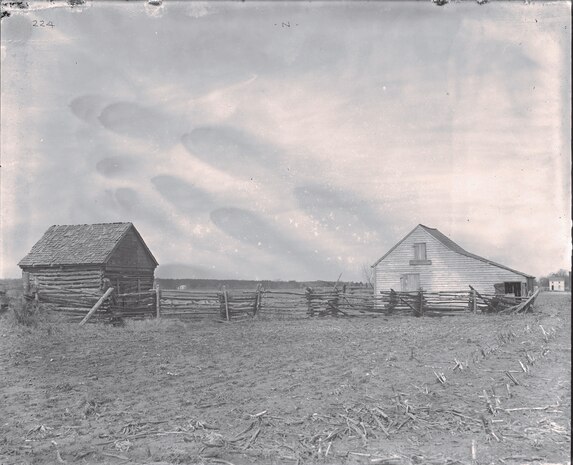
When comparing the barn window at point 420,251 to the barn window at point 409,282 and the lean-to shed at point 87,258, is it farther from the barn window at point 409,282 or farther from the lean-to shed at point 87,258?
the lean-to shed at point 87,258

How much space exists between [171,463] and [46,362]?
6.99 metres

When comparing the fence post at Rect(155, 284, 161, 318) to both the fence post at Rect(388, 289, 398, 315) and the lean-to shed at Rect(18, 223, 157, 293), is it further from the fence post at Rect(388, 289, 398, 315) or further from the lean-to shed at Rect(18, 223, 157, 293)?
the fence post at Rect(388, 289, 398, 315)

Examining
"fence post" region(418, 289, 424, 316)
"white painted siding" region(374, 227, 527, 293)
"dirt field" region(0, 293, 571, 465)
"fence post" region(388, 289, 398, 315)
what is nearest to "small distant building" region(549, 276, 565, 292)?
"white painted siding" region(374, 227, 527, 293)

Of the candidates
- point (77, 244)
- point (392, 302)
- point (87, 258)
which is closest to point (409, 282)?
point (392, 302)

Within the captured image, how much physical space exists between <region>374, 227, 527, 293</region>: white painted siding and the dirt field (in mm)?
17485

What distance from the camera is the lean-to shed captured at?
22.8 metres

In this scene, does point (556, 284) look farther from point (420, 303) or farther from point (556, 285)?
point (420, 303)

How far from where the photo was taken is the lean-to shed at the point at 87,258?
22766 millimetres

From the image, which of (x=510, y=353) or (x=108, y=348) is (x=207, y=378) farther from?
(x=510, y=353)

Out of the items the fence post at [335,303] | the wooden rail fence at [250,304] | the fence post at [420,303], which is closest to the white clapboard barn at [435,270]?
the wooden rail fence at [250,304]

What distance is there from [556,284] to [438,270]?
87.2 m

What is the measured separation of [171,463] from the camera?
5223 mm

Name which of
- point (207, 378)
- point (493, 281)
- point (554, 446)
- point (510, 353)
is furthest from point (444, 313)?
point (554, 446)

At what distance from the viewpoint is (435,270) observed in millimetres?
32156
